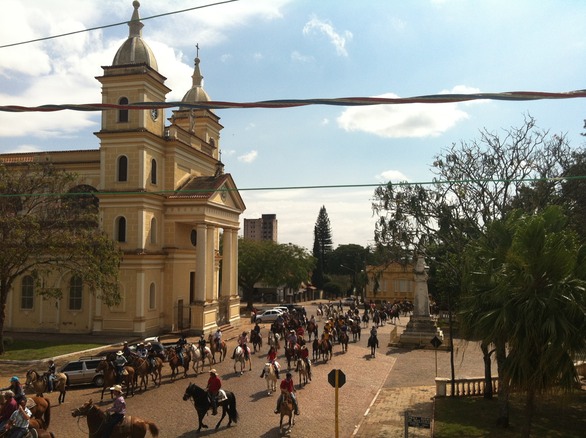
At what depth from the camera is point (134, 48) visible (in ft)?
109

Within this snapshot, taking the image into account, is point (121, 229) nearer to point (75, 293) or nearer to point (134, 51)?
point (75, 293)

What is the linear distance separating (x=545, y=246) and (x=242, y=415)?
9.81m

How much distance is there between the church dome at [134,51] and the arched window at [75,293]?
46.9 feet

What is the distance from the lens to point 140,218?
31.8 meters

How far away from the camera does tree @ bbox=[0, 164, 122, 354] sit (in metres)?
23.5

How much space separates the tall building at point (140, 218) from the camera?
3188 centimetres

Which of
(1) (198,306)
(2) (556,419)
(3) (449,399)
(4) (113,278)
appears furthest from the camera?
(1) (198,306)

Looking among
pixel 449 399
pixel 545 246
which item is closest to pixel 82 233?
pixel 449 399

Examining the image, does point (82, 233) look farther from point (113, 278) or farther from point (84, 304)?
point (84, 304)

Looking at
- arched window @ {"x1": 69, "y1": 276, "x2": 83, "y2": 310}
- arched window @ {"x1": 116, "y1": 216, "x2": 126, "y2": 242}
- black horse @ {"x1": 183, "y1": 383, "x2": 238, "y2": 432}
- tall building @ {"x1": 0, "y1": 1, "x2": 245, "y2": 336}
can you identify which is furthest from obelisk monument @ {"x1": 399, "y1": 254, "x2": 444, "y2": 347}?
arched window @ {"x1": 69, "y1": 276, "x2": 83, "y2": 310}

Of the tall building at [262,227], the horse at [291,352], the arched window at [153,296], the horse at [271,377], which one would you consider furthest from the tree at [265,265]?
the tall building at [262,227]

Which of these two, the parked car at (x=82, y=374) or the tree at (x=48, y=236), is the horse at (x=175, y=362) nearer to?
the parked car at (x=82, y=374)

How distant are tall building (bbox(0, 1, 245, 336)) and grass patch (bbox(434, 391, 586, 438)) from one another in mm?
19863

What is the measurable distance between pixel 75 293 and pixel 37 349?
6906 mm
